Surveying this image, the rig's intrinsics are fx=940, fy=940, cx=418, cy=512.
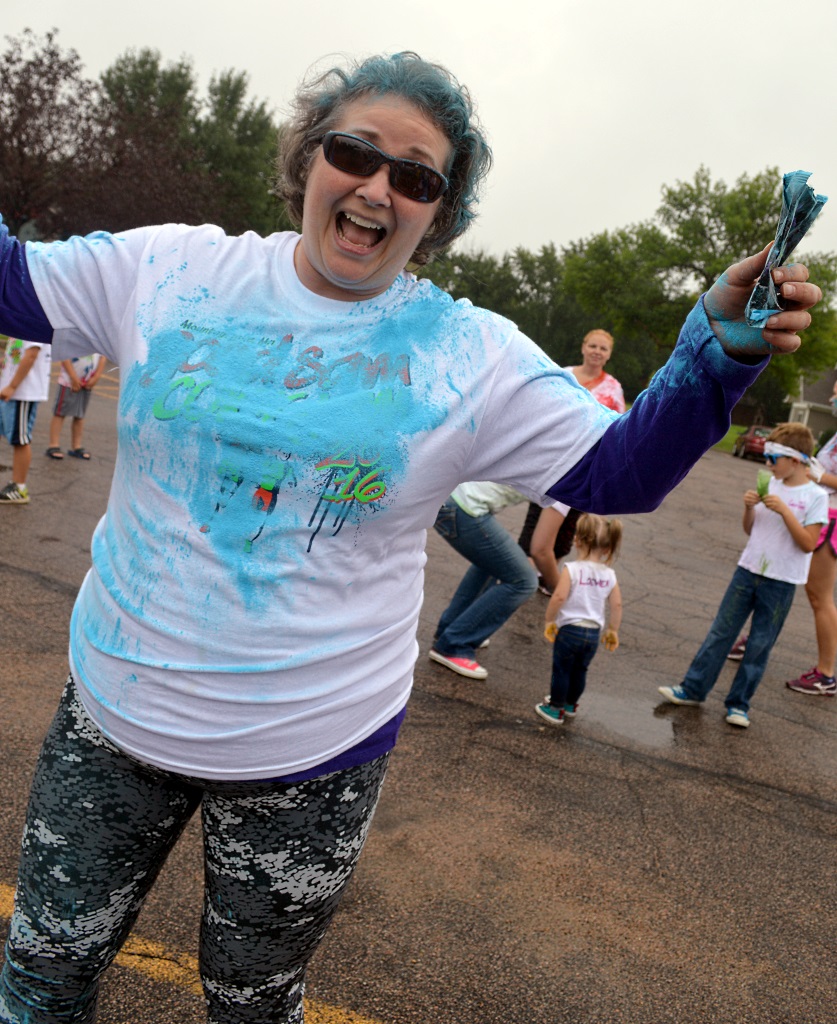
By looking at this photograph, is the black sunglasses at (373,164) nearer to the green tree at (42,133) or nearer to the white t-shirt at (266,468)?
the white t-shirt at (266,468)

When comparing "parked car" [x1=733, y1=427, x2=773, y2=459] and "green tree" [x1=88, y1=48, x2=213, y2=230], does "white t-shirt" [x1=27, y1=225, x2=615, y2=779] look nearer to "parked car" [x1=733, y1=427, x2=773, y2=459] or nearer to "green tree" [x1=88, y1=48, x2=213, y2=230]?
"green tree" [x1=88, y1=48, x2=213, y2=230]

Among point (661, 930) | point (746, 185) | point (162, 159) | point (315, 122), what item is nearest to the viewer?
point (315, 122)

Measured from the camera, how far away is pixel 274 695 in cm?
154

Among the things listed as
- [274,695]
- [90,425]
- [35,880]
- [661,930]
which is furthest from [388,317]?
[90,425]

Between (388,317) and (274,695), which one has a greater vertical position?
(388,317)

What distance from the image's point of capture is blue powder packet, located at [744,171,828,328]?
1.29m

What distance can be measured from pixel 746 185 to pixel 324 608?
2257 inches

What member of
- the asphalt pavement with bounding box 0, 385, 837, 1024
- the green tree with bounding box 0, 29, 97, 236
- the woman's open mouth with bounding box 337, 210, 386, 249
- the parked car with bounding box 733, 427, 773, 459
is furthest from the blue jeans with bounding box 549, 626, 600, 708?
the parked car with bounding box 733, 427, 773, 459

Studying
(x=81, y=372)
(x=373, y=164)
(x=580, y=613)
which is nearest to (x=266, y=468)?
(x=373, y=164)

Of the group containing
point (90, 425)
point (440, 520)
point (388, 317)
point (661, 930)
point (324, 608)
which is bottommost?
point (90, 425)

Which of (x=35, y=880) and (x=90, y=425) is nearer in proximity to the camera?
(x=35, y=880)

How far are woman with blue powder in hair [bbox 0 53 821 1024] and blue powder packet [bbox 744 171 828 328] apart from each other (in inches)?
1.8

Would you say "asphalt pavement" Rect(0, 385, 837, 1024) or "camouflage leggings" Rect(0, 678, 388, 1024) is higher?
"camouflage leggings" Rect(0, 678, 388, 1024)

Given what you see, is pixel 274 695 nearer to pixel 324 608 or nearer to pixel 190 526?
pixel 324 608
